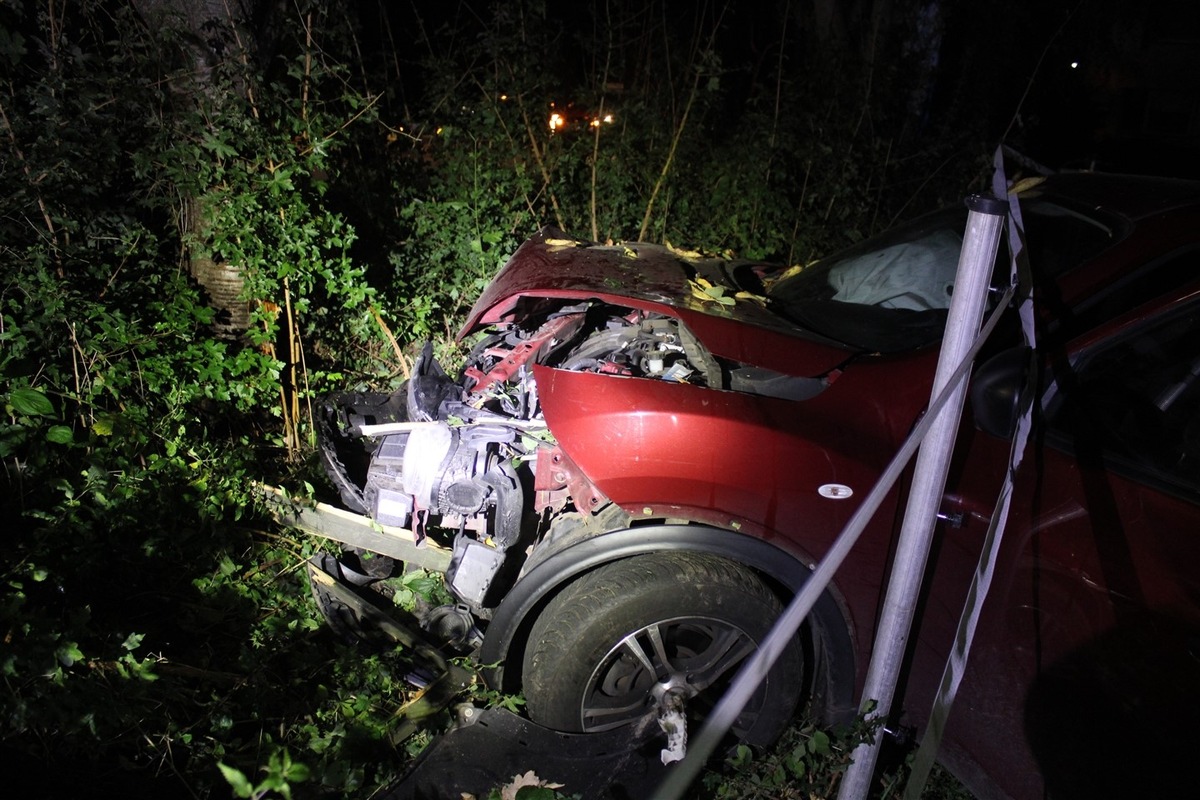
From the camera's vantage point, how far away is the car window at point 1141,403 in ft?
6.07

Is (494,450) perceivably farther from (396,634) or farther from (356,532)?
(396,634)

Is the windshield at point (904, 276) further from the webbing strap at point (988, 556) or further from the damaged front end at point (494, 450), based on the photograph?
the damaged front end at point (494, 450)

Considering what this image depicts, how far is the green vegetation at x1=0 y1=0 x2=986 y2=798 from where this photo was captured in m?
2.21

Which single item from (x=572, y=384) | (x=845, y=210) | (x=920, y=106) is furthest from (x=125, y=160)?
(x=920, y=106)

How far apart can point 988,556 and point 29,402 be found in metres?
3.20

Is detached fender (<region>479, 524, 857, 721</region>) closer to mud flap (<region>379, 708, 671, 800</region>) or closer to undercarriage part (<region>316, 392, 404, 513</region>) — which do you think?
mud flap (<region>379, 708, 671, 800</region>)

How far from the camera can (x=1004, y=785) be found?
6.86ft

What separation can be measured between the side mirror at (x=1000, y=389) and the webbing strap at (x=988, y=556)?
0.02 meters

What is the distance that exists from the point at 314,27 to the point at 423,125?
101 centimetres

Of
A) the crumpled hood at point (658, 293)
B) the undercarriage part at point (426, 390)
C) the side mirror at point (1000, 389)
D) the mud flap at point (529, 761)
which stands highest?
the crumpled hood at point (658, 293)

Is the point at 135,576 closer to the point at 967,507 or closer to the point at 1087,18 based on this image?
the point at 967,507

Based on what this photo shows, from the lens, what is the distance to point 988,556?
1.74 m

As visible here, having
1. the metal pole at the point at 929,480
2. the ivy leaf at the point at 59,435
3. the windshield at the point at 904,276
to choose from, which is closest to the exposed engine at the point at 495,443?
the windshield at the point at 904,276

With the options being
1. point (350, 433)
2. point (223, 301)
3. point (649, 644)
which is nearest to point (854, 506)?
point (649, 644)
